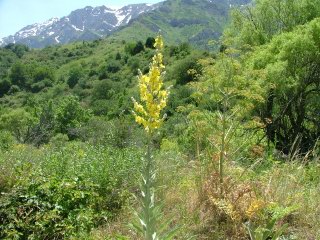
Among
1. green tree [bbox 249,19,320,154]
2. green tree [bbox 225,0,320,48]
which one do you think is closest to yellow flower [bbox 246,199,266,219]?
green tree [bbox 249,19,320,154]

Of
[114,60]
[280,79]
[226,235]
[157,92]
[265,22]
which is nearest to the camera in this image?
[157,92]

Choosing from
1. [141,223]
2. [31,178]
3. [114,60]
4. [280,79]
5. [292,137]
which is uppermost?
[141,223]

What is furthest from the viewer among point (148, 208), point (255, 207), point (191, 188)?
point (191, 188)

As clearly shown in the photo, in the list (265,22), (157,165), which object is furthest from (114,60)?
(157,165)

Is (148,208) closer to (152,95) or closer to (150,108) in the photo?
(150,108)

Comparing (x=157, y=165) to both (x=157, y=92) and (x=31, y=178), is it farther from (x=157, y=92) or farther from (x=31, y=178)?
(x=157, y=92)

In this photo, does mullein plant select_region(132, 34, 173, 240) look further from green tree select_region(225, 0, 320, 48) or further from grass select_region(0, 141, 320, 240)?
green tree select_region(225, 0, 320, 48)

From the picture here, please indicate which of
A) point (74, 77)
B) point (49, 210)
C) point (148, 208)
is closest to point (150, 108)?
point (148, 208)

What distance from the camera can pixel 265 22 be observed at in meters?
17.8

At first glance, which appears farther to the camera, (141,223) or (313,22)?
(313,22)

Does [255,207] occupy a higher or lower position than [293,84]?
higher

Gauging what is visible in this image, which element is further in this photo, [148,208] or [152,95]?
[148,208]

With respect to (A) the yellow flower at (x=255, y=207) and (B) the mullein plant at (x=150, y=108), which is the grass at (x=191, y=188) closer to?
(A) the yellow flower at (x=255, y=207)

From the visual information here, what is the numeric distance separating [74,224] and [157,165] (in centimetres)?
178
